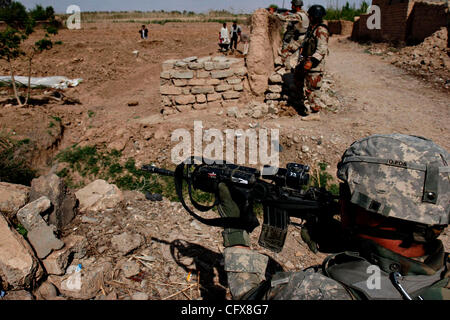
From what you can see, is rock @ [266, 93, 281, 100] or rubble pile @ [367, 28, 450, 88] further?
rubble pile @ [367, 28, 450, 88]

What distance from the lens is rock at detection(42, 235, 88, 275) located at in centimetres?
A: 327

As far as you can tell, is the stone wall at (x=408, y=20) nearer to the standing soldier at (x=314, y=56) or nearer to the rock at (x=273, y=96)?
the standing soldier at (x=314, y=56)

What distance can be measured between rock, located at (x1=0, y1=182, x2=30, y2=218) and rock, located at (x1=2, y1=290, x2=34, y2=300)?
4.38 ft

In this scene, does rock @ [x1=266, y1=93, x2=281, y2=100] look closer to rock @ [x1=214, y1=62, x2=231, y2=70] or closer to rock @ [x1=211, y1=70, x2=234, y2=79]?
rock @ [x1=211, y1=70, x2=234, y2=79]

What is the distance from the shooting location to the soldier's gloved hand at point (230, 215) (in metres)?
1.93

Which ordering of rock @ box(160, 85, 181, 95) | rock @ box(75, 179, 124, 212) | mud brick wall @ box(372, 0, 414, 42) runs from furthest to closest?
mud brick wall @ box(372, 0, 414, 42), rock @ box(160, 85, 181, 95), rock @ box(75, 179, 124, 212)

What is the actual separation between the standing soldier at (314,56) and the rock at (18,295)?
240 inches

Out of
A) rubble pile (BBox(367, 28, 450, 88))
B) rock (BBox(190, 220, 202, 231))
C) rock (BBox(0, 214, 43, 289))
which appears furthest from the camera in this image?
rubble pile (BBox(367, 28, 450, 88))

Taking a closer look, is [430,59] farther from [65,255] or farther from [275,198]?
[65,255]

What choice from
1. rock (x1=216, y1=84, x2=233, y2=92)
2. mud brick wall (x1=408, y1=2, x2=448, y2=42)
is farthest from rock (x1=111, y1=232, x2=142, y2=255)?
mud brick wall (x1=408, y1=2, x2=448, y2=42)

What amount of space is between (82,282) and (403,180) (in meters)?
3.25

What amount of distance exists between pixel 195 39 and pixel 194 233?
54.0 feet

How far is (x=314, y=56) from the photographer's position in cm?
624

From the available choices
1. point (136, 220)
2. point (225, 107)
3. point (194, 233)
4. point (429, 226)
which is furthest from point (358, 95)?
point (429, 226)
